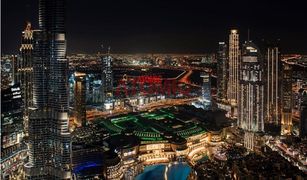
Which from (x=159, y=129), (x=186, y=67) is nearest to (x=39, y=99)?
(x=159, y=129)

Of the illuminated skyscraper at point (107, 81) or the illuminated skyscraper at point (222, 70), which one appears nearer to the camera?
the illuminated skyscraper at point (107, 81)

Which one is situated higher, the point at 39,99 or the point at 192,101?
the point at 39,99

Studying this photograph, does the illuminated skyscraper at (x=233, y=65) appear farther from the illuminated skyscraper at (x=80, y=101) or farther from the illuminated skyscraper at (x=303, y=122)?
the illuminated skyscraper at (x=80, y=101)

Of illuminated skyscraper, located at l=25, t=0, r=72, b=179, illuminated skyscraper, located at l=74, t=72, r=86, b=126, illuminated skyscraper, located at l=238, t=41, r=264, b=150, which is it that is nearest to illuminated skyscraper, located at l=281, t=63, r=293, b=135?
illuminated skyscraper, located at l=238, t=41, r=264, b=150

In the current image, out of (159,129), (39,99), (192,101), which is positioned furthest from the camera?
(192,101)

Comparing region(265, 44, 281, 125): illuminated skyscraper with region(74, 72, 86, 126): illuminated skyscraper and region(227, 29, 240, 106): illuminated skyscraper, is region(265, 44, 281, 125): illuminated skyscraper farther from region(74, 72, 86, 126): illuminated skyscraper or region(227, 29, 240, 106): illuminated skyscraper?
region(74, 72, 86, 126): illuminated skyscraper

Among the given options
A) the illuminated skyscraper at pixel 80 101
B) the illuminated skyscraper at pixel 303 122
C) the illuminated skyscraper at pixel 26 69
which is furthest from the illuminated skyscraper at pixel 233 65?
the illuminated skyscraper at pixel 26 69

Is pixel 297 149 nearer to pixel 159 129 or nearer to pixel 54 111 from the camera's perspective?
pixel 159 129
